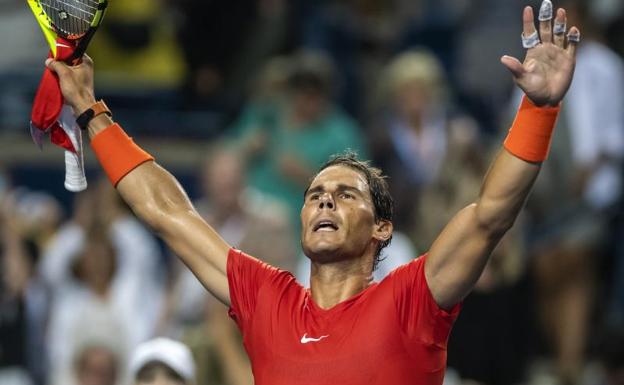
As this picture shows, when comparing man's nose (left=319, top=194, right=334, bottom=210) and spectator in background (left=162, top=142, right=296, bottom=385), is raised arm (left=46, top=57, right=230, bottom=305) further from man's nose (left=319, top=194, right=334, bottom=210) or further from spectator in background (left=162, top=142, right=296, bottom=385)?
spectator in background (left=162, top=142, right=296, bottom=385)

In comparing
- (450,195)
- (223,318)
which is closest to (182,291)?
(223,318)

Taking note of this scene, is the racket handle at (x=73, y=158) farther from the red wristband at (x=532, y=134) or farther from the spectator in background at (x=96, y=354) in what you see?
the spectator in background at (x=96, y=354)

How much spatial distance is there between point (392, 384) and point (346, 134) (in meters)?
5.08

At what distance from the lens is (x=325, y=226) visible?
4.77m

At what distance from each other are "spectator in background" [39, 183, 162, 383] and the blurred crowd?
1cm

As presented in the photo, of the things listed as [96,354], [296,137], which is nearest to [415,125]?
[296,137]

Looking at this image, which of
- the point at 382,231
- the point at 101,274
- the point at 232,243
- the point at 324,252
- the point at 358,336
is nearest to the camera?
the point at 358,336

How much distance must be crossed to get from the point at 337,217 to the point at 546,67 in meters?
0.86

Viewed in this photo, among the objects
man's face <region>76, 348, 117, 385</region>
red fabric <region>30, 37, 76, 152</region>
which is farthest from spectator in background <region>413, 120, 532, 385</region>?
red fabric <region>30, 37, 76, 152</region>

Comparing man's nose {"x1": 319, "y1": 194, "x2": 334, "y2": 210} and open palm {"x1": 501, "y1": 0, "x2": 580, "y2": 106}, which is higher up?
open palm {"x1": 501, "y1": 0, "x2": 580, "y2": 106}

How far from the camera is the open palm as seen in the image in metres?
4.38

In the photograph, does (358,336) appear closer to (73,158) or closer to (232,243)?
(73,158)

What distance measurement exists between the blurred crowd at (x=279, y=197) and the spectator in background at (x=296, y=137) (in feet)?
0.04

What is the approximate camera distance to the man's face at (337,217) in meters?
4.75
